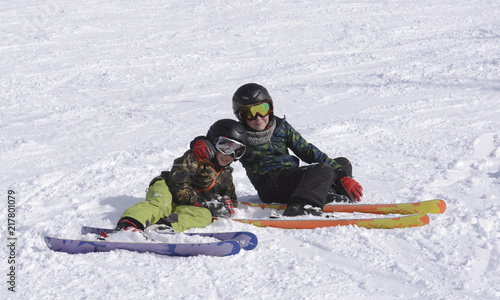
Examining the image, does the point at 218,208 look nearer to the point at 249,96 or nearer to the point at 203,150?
the point at 203,150

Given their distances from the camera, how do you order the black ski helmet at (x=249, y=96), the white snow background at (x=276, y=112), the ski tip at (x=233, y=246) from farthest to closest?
1. the black ski helmet at (x=249, y=96)
2. the ski tip at (x=233, y=246)
3. the white snow background at (x=276, y=112)

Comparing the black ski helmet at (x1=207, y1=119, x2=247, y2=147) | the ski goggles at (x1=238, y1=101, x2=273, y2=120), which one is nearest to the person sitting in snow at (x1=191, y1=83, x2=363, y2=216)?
the ski goggles at (x1=238, y1=101, x2=273, y2=120)

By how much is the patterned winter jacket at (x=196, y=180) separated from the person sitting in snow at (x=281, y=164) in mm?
109

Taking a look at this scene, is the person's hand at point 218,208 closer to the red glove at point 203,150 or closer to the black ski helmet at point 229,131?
the red glove at point 203,150

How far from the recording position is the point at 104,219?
4.44 m

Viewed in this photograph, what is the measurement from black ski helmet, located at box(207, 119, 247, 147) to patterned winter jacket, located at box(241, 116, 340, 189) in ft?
1.26

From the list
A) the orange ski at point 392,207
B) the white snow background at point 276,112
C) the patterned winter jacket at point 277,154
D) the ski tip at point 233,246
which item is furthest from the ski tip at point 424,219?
the ski tip at point 233,246

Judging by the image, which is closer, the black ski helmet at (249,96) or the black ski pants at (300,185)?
the black ski pants at (300,185)

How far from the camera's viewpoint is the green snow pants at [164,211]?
12.7ft

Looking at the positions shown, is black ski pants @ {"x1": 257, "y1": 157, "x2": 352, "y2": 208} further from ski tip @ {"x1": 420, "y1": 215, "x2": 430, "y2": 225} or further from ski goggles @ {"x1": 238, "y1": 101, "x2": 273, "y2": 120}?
ski tip @ {"x1": 420, "y1": 215, "x2": 430, "y2": 225}

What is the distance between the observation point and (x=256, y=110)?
4.61 meters

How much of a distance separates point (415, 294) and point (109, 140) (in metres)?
5.21

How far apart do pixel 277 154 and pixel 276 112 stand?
3.54 metres

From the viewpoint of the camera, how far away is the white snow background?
129 inches
